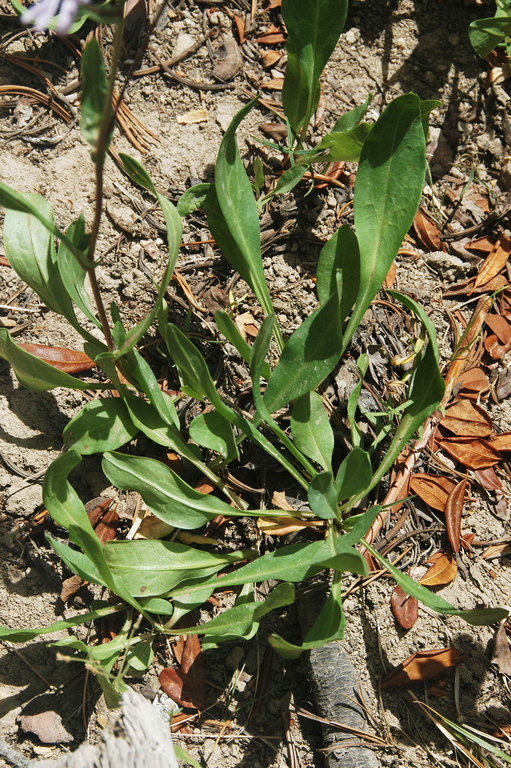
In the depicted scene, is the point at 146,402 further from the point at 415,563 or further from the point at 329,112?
the point at 329,112

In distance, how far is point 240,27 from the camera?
2.20 m

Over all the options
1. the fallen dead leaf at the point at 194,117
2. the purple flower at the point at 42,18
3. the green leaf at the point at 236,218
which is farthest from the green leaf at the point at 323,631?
the purple flower at the point at 42,18

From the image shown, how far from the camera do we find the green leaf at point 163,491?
162 cm

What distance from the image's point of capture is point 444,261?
212 cm

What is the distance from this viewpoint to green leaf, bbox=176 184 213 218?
1.80 m

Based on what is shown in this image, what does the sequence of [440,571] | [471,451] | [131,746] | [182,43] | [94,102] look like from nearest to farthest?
[94,102]
[131,746]
[440,571]
[471,451]
[182,43]

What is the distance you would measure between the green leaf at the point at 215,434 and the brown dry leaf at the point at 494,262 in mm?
954

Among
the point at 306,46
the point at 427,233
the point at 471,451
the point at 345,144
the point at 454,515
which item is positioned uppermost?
the point at 306,46

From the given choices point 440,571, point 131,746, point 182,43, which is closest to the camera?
point 131,746

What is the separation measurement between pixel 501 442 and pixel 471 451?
4.0 inches

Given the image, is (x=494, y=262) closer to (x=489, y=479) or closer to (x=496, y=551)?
(x=489, y=479)

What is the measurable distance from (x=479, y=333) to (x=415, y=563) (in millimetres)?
741

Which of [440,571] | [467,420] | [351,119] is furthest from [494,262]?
[440,571]

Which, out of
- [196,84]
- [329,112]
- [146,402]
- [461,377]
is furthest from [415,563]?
[196,84]
